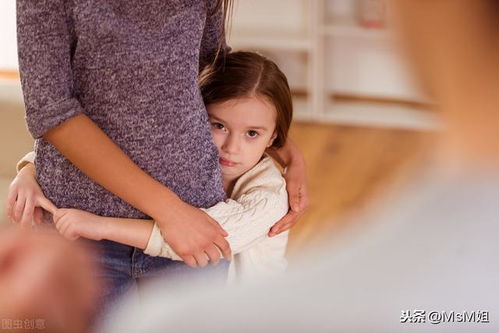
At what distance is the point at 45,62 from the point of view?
114 cm

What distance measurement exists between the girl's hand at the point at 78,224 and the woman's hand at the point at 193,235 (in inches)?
3.5

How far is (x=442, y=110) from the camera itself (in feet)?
1.38

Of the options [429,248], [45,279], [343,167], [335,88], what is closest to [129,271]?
[45,279]

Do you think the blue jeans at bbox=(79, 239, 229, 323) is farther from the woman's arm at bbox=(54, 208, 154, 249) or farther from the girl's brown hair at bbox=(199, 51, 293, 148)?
the girl's brown hair at bbox=(199, 51, 293, 148)

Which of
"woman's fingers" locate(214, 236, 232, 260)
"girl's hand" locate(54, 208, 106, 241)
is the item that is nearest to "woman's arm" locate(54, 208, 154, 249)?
"girl's hand" locate(54, 208, 106, 241)

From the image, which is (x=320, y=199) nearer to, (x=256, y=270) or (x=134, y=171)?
(x=256, y=270)

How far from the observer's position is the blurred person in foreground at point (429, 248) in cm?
41

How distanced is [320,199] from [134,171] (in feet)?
6.87

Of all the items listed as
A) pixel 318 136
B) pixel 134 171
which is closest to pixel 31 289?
pixel 134 171

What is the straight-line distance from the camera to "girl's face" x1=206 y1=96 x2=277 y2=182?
1.51 m

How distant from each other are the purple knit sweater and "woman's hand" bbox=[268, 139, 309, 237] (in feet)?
0.59

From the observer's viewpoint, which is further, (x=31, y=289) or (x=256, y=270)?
(x=256, y=270)

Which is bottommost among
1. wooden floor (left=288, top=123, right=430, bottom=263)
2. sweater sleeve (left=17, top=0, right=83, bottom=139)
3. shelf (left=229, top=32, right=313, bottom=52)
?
wooden floor (left=288, top=123, right=430, bottom=263)

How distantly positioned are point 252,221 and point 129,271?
23 cm
